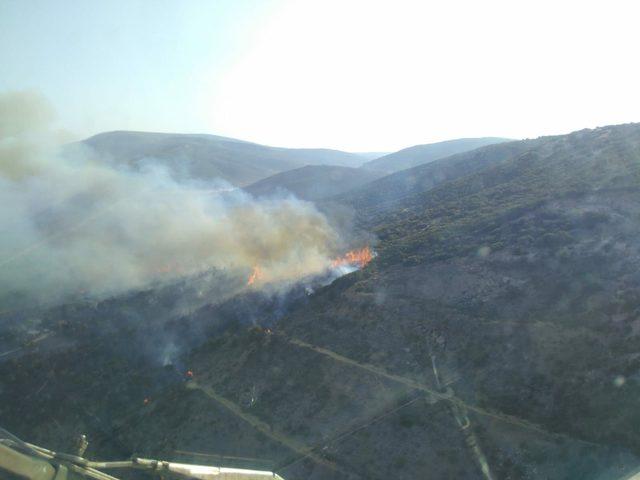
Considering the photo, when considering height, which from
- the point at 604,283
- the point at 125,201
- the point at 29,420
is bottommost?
the point at 29,420

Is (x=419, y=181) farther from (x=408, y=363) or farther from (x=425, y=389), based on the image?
(x=425, y=389)

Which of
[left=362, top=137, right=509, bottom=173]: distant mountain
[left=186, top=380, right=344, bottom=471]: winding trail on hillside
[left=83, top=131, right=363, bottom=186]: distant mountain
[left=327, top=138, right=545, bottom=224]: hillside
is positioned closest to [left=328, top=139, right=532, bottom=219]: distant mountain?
[left=327, top=138, right=545, bottom=224]: hillside

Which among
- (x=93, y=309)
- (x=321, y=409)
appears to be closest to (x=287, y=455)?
(x=321, y=409)

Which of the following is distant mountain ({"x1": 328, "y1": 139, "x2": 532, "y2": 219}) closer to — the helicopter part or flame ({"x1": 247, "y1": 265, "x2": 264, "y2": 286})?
flame ({"x1": 247, "y1": 265, "x2": 264, "y2": 286})

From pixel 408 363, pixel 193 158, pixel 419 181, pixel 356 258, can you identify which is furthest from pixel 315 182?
pixel 408 363

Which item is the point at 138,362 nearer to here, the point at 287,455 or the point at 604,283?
the point at 287,455

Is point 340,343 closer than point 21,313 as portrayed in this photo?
Yes

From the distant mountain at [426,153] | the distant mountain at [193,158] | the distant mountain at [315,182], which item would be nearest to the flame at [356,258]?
the distant mountain at [315,182]
